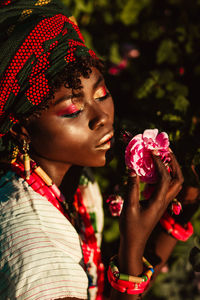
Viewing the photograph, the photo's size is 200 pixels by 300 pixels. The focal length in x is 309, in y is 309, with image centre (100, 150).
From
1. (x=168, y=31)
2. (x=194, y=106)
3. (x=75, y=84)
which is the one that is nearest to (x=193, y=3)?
(x=168, y=31)

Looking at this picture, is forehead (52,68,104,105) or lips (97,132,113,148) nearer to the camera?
forehead (52,68,104,105)

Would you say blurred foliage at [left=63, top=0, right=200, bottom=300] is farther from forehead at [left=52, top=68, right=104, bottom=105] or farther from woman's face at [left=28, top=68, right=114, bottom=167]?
forehead at [left=52, top=68, right=104, bottom=105]

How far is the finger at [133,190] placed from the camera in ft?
5.39

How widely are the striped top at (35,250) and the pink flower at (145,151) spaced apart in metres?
0.63

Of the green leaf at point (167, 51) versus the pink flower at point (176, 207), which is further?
the green leaf at point (167, 51)

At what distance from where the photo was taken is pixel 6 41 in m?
1.78

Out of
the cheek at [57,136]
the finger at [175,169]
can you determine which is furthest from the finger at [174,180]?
the cheek at [57,136]

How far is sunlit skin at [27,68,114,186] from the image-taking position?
184 cm

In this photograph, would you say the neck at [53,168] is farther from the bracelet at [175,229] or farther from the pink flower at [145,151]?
the bracelet at [175,229]

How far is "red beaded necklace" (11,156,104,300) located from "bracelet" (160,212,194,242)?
0.58 m

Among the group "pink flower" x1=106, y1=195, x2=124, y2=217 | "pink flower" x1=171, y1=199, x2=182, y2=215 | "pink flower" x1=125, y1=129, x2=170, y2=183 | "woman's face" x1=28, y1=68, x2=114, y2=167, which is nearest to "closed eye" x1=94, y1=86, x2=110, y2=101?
"woman's face" x1=28, y1=68, x2=114, y2=167

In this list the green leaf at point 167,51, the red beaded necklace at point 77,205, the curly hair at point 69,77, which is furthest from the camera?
the green leaf at point 167,51

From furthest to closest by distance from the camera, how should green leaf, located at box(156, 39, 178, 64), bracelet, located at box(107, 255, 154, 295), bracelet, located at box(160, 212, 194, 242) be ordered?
green leaf, located at box(156, 39, 178, 64) < bracelet, located at box(160, 212, 194, 242) < bracelet, located at box(107, 255, 154, 295)

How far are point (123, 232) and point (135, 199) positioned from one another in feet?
0.66
